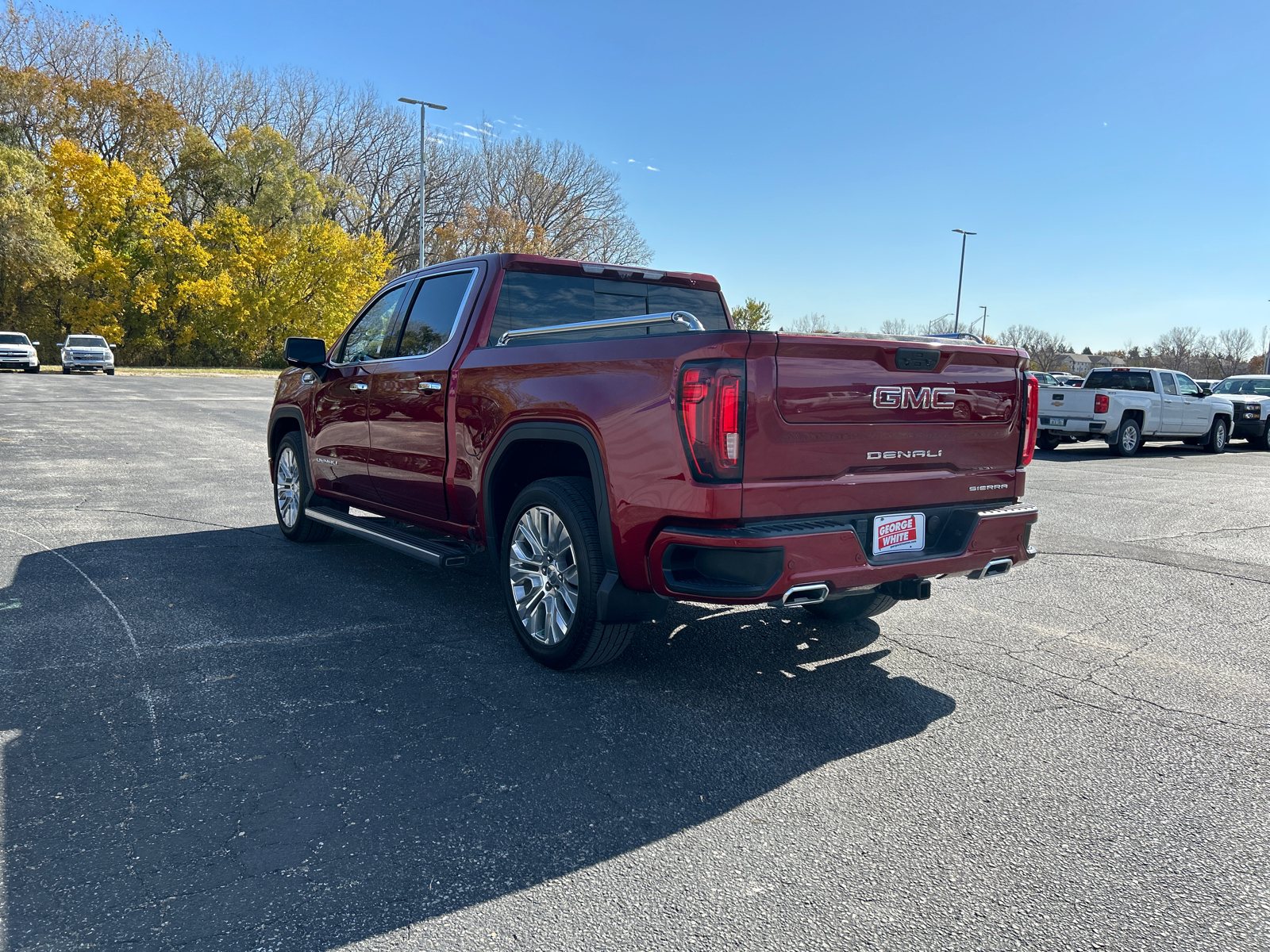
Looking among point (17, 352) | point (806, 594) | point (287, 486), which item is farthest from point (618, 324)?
point (17, 352)

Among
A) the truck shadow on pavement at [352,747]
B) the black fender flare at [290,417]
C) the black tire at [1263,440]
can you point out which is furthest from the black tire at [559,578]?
the black tire at [1263,440]

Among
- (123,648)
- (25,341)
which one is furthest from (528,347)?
(25,341)

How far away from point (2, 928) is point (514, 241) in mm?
55921

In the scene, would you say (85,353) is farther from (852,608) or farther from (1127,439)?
(852,608)

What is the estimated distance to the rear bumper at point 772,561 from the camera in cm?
351

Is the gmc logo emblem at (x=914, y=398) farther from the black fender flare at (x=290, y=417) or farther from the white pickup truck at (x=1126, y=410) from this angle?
the white pickup truck at (x=1126, y=410)

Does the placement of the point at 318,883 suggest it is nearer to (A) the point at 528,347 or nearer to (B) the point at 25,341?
(A) the point at 528,347

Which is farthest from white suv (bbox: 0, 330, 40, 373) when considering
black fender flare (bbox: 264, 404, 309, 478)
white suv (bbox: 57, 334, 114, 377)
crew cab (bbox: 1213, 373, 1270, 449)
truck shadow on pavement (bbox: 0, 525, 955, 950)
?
crew cab (bbox: 1213, 373, 1270, 449)

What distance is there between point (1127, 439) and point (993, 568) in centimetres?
1608

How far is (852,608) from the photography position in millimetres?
5125

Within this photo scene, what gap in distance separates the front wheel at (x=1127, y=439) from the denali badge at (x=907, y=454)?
16.0m

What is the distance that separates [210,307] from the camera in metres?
49.3

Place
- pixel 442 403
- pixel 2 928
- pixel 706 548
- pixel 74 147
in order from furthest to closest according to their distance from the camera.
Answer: pixel 74 147, pixel 442 403, pixel 706 548, pixel 2 928

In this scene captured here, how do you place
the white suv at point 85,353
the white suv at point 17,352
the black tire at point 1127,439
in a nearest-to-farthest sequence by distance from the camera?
the black tire at point 1127,439 < the white suv at point 17,352 < the white suv at point 85,353
